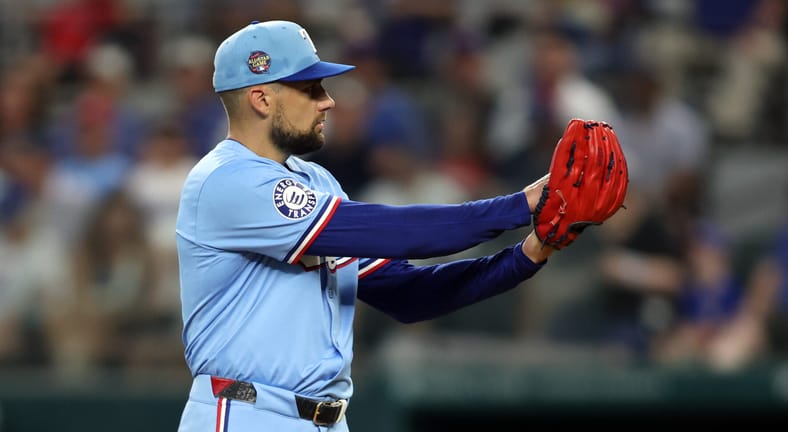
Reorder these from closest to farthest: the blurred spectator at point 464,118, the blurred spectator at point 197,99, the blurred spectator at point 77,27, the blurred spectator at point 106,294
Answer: the blurred spectator at point 106,294 < the blurred spectator at point 464,118 < the blurred spectator at point 197,99 < the blurred spectator at point 77,27

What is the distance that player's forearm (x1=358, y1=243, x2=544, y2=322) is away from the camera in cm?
352

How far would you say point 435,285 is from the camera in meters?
3.66

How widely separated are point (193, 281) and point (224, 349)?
0.20 meters

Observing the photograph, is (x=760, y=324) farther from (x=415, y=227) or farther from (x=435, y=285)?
(x=415, y=227)

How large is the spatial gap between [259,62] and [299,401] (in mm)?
861

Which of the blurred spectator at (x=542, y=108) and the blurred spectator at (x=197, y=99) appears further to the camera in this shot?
the blurred spectator at (x=197, y=99)

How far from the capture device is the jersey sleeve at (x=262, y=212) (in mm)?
3215

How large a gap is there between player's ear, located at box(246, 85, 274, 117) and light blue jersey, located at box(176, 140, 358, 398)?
11 cm

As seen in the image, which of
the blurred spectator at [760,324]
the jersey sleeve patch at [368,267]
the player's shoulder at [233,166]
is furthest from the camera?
the blurred spectator at [760,324]

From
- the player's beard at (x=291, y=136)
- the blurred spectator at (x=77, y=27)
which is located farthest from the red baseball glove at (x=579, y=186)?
the blurred spectator at (x=77, y=27)

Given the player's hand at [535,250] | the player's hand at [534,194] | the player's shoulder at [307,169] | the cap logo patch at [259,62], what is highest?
the cap logo patch at [259,62]

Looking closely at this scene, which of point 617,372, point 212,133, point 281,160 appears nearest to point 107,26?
point 212,133

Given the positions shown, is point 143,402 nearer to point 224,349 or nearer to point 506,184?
point 506,184

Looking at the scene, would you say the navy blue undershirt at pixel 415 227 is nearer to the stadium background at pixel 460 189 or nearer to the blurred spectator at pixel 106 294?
the stadium background at pixel 460 189
